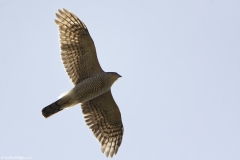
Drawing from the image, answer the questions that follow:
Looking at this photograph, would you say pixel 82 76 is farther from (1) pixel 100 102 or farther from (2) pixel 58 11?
(2) pixel 58 11

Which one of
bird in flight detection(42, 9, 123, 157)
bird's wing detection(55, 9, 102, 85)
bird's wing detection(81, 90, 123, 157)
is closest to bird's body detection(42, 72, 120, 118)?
bird in flight detection(42, 9, 123, 157)

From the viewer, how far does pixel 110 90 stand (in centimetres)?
1453

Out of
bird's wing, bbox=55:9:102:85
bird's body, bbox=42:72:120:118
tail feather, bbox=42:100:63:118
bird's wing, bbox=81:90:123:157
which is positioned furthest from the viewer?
bird's wing, bbox=81:90:123:157

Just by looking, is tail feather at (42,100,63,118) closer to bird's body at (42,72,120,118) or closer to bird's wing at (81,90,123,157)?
bird's body at (42,72,120,118)

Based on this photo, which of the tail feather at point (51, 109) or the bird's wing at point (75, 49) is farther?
the bird's wing at point (75, 49)

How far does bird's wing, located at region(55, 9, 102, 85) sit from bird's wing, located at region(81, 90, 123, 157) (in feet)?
3.47

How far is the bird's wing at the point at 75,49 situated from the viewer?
46.3 ft

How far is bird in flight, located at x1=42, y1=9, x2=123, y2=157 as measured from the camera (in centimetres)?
1374

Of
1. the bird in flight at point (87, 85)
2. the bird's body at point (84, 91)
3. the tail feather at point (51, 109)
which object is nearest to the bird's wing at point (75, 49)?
the bird in flight at point (87, 85)

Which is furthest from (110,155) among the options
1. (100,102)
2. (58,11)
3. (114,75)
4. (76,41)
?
(58,11)

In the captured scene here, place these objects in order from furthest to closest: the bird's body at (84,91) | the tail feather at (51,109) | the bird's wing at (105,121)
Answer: the bird's wing at (105,121), the bird's body at (84,91), the tail feather at (51,109)

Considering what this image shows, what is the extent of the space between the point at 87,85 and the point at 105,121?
6.21 ft

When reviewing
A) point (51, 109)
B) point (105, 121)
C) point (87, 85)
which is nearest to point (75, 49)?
point (87, 85)

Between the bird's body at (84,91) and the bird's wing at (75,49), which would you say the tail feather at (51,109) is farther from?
the bird's wing at (75,49)
